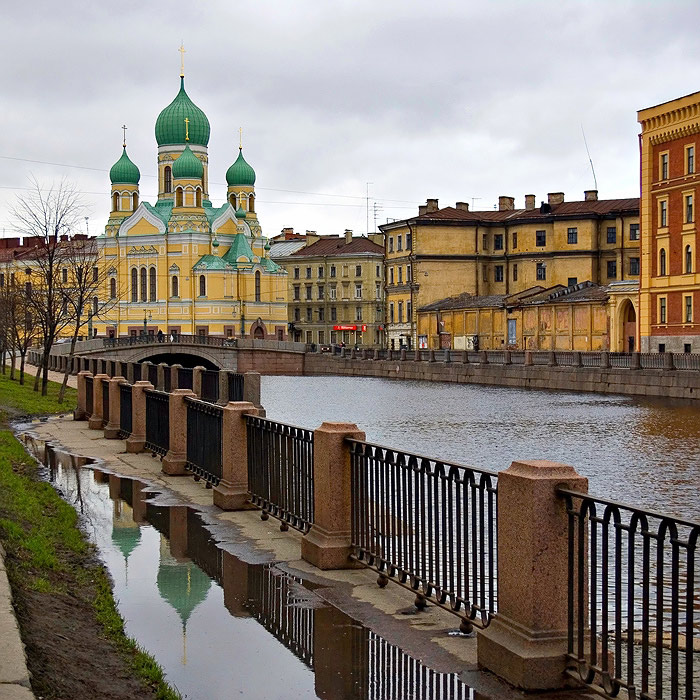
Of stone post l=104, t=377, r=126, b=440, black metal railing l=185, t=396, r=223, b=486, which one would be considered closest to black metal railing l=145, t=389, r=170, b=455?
black metal railing l=185, t=396, r=223, b=486

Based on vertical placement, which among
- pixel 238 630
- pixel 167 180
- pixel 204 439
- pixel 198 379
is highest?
pixel 167 180

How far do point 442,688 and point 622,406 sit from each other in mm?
42051

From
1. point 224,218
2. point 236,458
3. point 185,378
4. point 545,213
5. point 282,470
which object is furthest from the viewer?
point 224,218

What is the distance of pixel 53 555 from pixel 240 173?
115874 millimetres

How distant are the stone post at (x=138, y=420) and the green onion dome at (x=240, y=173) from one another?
346 ft

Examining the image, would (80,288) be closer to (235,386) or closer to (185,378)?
(185,378)

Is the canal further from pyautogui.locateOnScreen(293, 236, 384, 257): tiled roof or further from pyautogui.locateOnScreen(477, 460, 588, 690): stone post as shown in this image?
pyautogui.locateOnScreen(293, 236, 384, 257): tiled roof

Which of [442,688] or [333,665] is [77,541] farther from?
[442,688]

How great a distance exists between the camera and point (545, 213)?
330 feet

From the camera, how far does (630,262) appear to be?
96375mm

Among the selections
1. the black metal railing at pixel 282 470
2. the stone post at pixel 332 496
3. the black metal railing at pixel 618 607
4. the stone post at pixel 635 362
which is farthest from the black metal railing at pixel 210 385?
the stone post at pixel 635 362

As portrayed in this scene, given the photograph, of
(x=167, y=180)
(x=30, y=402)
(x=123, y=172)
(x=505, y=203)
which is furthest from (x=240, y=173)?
(x=30, y=402)

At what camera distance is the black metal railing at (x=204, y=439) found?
14.3 m

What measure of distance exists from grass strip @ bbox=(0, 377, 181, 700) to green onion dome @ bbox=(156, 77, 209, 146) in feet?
344
